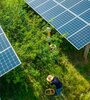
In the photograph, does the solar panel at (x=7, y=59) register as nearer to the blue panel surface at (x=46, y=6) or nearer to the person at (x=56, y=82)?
the person at (x=56, y=82)

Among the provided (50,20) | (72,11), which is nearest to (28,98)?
(50,20)

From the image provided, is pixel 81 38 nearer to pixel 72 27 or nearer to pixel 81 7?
pixel 72 27

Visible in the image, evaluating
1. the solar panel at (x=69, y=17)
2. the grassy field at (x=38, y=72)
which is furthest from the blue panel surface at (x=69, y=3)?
the grassy field at (x=38, y=72)

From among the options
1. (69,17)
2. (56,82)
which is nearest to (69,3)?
(69,17)

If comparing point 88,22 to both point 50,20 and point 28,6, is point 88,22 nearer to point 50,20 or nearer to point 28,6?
point 50,20

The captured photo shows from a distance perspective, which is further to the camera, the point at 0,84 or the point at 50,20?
the point at 50,20

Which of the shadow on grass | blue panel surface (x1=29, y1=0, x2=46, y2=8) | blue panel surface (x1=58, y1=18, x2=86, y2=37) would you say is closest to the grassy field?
the shadow on grass

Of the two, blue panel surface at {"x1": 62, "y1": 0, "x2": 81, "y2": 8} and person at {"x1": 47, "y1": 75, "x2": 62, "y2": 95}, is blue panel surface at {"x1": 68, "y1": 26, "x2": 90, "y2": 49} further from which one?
blue panel surface at {"x1": 62, "y1": 0, "x2": 81, "y2": 8}
